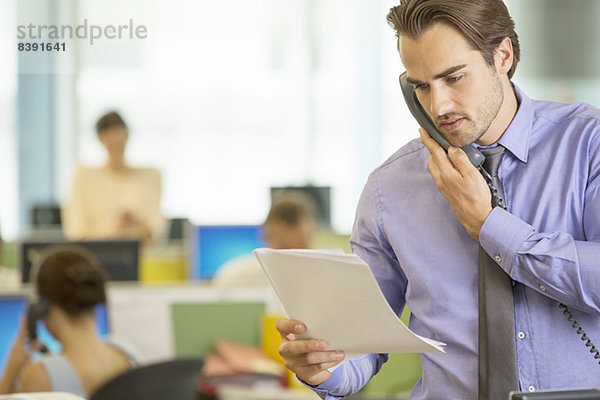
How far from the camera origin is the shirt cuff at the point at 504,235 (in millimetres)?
1324

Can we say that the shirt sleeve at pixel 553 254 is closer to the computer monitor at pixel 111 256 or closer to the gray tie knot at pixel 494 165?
the gray tie knot at pixel 494 165

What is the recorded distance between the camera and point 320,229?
19.3ft

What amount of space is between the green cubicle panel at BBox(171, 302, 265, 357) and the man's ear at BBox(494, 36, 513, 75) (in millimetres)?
2087

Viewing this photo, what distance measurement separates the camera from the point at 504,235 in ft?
4.37

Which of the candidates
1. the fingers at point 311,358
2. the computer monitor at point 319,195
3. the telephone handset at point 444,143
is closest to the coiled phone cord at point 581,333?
the telephone handset at point 444,143

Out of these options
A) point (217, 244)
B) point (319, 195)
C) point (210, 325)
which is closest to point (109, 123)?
point (217, 244)

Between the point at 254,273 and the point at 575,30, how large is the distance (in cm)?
513

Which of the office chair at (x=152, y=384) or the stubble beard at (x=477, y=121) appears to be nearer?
the stubble beard at (x=477, y=121)

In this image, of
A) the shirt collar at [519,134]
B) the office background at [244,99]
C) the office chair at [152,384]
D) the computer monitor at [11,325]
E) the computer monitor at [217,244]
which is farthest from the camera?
the office background at [244,99]

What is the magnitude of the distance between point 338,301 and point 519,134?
1.50 ft

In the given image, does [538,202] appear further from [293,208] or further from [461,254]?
[293,208]

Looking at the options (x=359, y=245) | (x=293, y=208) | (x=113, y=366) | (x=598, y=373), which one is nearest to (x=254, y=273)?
(x=293, y=208)

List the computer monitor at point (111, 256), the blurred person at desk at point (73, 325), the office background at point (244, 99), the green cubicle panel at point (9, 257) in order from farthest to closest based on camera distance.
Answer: the office background at point (244, 99) → the green cubicle panel at point (9, 257) → the computer monitor at point (111, 256) → the blurred person at desk at point (73, 325)

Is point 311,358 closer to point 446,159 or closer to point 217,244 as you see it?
point 446,159
